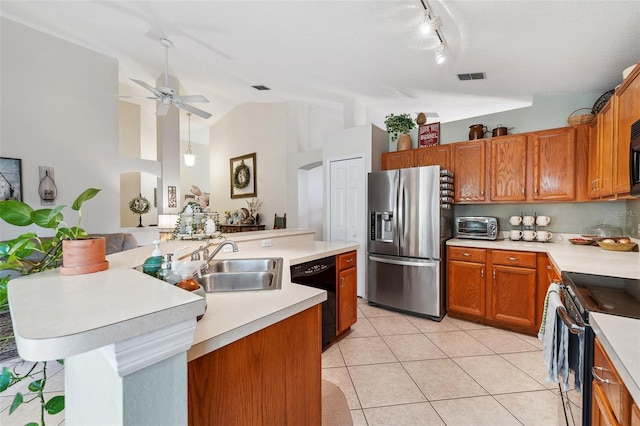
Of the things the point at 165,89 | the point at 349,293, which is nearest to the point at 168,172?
the point at 165,89

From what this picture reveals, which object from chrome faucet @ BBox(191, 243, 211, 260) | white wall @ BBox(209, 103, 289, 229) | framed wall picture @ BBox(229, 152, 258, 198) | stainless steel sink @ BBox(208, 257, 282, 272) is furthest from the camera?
framed wall picture @ BBox(229, 152, 258, 198)

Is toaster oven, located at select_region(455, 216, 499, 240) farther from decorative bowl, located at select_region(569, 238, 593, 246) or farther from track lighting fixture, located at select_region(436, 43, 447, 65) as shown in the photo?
track lighting fixture, located at select_region(436, 43, 447, 65)

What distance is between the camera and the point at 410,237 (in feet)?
10.5

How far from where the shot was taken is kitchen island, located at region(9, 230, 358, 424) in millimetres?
465

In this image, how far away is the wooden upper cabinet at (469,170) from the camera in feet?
10.5

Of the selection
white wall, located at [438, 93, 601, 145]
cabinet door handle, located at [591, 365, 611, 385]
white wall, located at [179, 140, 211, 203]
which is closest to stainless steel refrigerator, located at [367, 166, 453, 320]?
white wall, located at [438, 93, 601, 145]

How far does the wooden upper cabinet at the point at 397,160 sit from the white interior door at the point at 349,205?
1.10 ft

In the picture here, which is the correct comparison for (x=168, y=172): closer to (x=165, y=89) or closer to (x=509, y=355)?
(x=165, y=89)

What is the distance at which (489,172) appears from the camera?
3.16 metres

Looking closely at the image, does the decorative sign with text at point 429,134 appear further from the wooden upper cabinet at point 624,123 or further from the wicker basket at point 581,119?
the wooden upper cabinet at point 624,123

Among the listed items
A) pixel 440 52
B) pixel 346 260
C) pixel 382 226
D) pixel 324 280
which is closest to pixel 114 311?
pixel 324 280

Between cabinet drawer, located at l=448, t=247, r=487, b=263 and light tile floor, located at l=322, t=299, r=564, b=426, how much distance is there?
693 millimetres

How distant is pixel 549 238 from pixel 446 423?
2.41 metres

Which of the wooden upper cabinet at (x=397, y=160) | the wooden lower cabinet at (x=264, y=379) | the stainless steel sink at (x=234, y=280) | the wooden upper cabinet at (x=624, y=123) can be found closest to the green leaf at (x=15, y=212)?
the wooden lower cabinet at (x=264, y=379)
